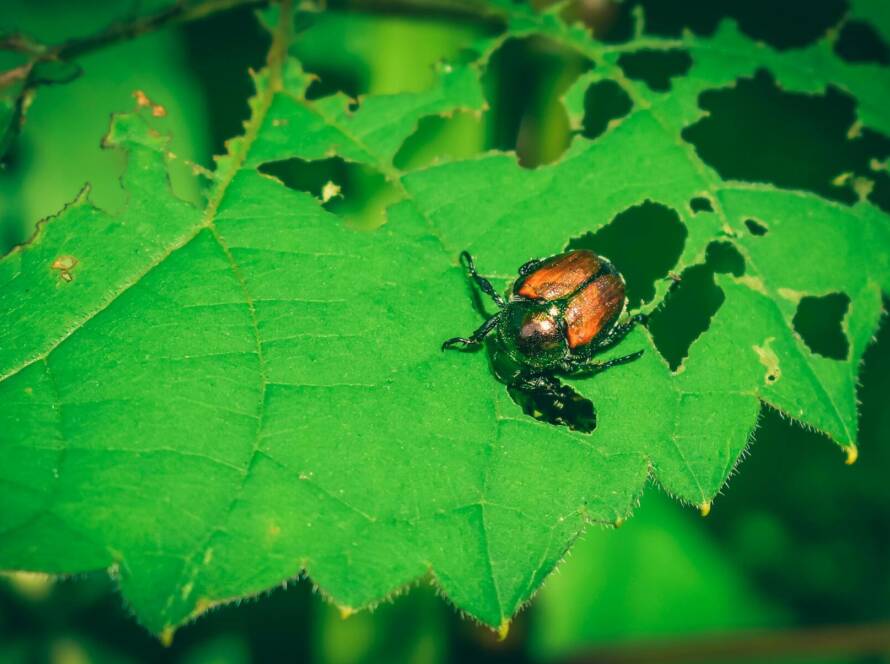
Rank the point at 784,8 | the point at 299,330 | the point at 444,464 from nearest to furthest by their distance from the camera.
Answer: the point at 444,464, the point at 299,330, the point at 784,8

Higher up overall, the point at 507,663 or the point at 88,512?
the point at 88,512

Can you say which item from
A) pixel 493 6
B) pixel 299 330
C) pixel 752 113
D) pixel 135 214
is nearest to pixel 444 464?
pixel 299 330

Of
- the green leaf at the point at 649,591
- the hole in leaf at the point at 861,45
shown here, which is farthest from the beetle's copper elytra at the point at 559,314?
the green leaf at the point at 649,591

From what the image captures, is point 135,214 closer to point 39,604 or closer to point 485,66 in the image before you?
point 485,66

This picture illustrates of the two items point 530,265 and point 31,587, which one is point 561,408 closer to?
point 530,265

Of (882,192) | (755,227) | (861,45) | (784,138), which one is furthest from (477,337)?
(861,45)
